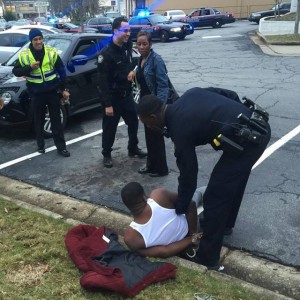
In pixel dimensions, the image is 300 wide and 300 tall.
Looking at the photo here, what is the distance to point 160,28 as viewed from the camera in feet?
73.2

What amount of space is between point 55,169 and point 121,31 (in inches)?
79.4

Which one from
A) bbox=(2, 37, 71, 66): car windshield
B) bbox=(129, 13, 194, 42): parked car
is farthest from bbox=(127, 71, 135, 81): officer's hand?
bbox=(129, 13, 194, 42): parked car

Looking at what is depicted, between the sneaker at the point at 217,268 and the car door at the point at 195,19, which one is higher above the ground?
the car door at the point at 195,19

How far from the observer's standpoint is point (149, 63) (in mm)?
4637

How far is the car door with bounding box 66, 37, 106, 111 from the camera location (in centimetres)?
698

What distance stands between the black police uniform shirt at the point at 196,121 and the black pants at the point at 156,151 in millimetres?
1823

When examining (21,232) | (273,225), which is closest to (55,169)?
(21,232)

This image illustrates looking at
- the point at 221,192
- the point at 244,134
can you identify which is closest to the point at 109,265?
the point at 221,192

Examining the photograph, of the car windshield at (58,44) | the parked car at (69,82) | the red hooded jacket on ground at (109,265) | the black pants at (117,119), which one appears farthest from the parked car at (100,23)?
the red hooded jacket on ground at (109,265)

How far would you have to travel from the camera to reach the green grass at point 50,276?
295 cm

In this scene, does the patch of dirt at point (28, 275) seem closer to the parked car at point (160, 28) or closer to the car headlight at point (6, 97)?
the car headlight at point (6, 97)

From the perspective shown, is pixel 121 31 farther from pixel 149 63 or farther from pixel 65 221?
pixel 65 221

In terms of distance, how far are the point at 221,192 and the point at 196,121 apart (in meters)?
0.62

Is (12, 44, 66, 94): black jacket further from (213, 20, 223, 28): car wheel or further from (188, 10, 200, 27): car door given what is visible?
(213, 20, 223, 28): car wheel
